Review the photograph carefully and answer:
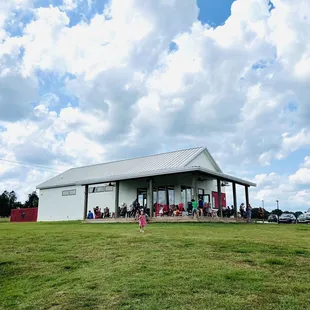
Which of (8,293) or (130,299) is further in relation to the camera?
(8,293)

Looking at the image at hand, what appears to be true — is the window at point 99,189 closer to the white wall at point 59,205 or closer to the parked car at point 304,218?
the white wall at point 59,205

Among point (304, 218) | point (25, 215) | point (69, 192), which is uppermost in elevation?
point (69, 192)

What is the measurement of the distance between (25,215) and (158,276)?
3447cm

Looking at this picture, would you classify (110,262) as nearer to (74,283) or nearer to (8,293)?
(74,283)

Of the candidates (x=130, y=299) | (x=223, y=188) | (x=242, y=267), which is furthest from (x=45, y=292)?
(x=223, y=188)

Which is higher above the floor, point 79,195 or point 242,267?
point 79,195

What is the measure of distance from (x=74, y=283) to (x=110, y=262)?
1.46 metres

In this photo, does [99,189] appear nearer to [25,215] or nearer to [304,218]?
[25,215]

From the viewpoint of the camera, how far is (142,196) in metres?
26.3

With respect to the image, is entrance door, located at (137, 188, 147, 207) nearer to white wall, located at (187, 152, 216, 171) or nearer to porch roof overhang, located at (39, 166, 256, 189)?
porch roof overhang, located at (39, 166, 256, 189)

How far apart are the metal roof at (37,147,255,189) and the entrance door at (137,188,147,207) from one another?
144 centimetres


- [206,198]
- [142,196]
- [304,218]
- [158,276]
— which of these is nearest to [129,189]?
[142,196]

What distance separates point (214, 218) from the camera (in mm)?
20375

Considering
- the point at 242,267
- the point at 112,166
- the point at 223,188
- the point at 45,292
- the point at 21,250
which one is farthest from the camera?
the point at 112,166
